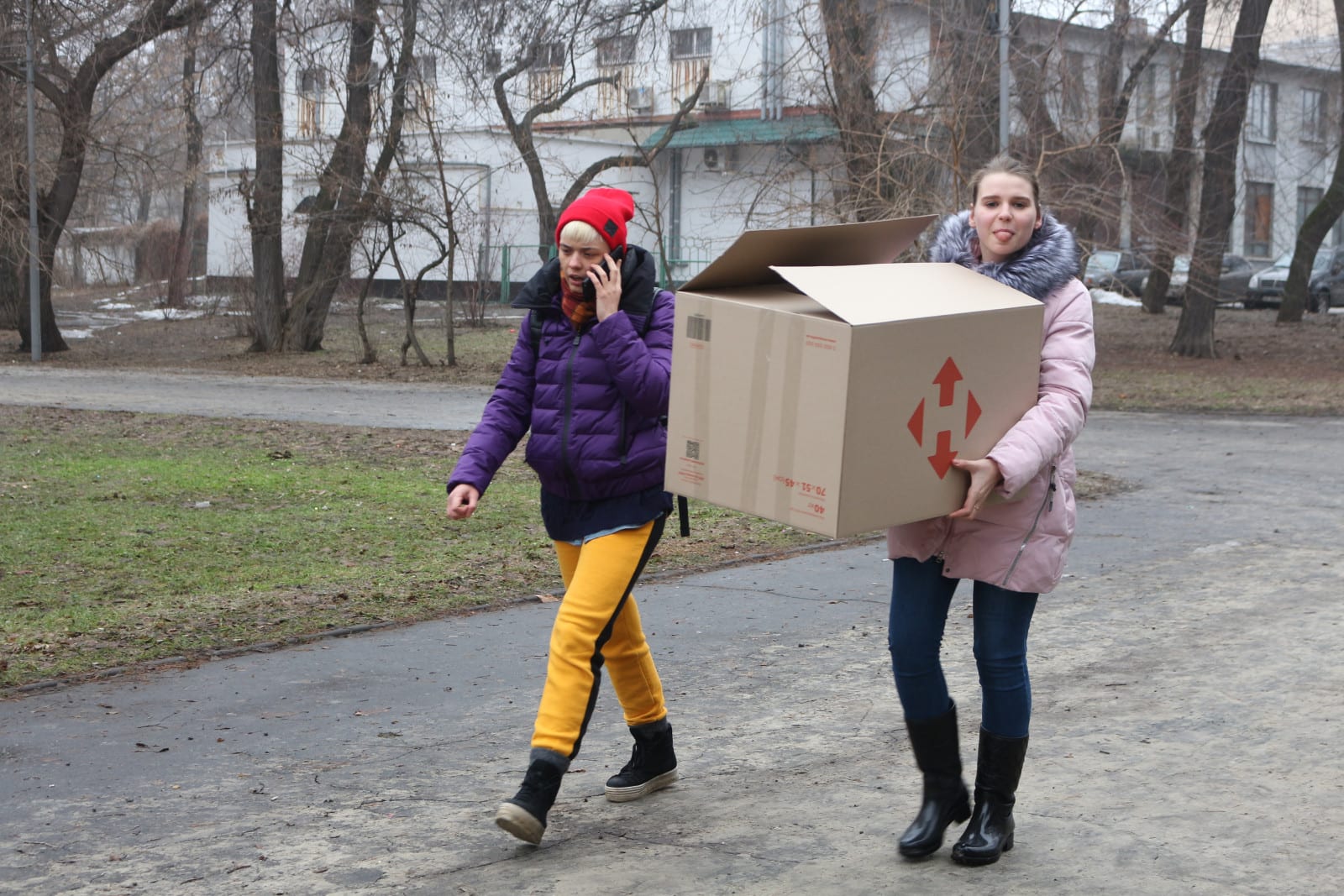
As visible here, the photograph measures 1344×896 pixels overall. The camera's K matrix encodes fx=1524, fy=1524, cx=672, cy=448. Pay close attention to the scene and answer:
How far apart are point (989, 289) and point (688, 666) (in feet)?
8.95

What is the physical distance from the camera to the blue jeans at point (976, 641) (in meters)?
3.86

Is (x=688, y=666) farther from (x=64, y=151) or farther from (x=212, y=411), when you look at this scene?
(x=64, y=151)

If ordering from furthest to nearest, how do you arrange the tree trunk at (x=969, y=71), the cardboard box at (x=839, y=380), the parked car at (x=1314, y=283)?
the parked car at (x=1314, y=283), the tree trunk at (x=969, y=71), the cardboard box at (x=839, y=380)

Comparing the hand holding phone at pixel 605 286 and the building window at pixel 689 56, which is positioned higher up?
the building window at pixel 689 56

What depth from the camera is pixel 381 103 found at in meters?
22.4

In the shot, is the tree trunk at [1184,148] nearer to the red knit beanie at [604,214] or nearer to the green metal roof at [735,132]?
the green metal roof at [735,132]

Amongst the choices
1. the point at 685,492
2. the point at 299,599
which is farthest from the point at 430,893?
the point at 299,599

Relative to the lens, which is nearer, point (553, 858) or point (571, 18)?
point (553, 858)

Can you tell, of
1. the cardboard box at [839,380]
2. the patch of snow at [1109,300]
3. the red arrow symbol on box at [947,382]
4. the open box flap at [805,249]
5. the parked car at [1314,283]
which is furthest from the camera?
the parked car at [1314,283]

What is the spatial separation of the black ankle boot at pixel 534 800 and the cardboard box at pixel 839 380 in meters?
0.81

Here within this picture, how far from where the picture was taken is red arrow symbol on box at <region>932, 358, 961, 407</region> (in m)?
3.54

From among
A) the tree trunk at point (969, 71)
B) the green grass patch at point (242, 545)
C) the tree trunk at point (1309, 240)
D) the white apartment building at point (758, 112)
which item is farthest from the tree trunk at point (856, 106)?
the tree trunk at point (1309, 240)

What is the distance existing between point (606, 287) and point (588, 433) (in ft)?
1.34

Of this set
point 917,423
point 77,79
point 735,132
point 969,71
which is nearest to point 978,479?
point 917,423
